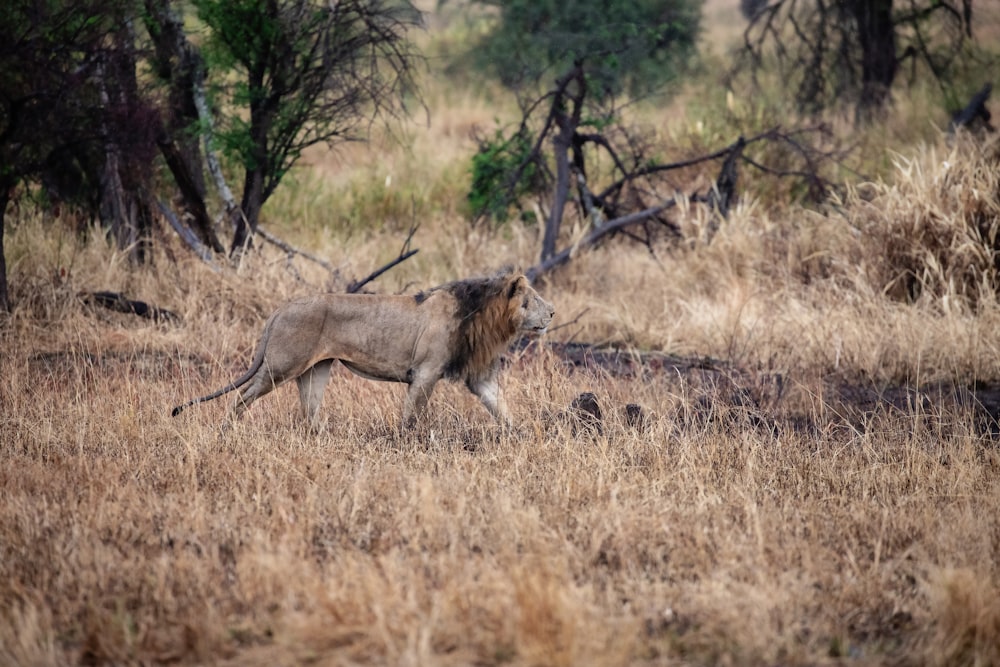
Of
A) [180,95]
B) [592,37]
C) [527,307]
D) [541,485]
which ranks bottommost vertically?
[541,485]

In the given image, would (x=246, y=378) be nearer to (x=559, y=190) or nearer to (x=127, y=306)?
(x=127, y=306)

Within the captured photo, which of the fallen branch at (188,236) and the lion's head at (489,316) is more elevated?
the fallen branch at (188,236)

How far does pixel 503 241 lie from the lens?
48.0ft

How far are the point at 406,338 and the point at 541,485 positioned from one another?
5.19ft

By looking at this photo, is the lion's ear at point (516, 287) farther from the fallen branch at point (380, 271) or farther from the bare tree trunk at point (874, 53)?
the bare tree trunk at point (874, 53)

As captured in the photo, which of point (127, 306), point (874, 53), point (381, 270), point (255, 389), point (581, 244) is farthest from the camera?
point (874, 53)

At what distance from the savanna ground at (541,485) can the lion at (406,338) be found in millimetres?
289

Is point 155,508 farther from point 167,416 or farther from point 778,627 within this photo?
point 778,627

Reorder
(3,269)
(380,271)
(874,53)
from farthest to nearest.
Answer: (874,53) < (3,269) < (380,271)

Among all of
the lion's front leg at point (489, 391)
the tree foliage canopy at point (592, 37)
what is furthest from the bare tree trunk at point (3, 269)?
the tree foliage canopy at point (592, 37)

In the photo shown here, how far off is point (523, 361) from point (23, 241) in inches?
231

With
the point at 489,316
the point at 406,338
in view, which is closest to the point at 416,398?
the point at 406,338

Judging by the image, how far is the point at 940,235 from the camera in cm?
1101

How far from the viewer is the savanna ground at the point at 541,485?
13.6 ft
